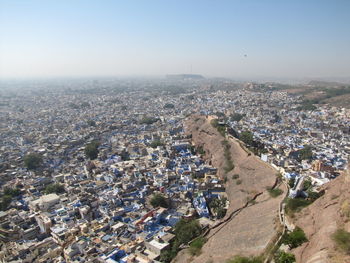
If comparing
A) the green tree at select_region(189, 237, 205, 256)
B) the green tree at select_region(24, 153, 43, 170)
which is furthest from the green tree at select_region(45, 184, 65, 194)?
the green tree at select_region(189, 237, 205, 256)

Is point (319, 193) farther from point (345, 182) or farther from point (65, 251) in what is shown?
point (65, 251)

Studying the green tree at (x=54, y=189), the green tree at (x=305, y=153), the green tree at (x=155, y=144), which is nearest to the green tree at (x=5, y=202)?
the green tree at (x=54, y=189)

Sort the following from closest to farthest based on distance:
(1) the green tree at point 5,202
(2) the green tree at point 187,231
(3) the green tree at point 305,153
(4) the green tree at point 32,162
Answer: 1. (2) the green tree at point 187,231
2. (1) the green tree at point 5,202
3. (3) the green tree at point 305,153
4. (4) the green tree at point 32,162

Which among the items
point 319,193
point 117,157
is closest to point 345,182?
point 319,193

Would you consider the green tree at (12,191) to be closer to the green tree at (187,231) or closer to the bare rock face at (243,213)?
the green tree at (187,231)

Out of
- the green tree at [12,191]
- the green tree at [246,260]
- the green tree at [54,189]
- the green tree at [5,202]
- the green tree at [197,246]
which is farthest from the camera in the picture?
the green tree at [54,189]

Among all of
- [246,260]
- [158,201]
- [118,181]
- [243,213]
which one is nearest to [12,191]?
[118,181]

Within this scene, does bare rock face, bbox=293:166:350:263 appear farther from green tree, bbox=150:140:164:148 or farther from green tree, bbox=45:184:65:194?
green tree, bbox=150:140:164:148
